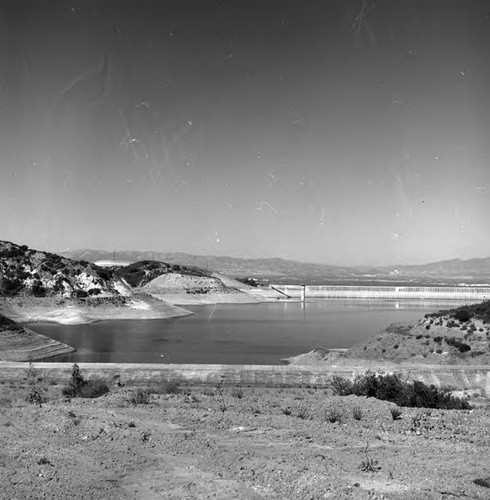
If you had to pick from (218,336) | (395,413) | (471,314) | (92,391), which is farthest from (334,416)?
(218,336)

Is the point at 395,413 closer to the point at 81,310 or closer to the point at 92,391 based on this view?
the point at 92,391

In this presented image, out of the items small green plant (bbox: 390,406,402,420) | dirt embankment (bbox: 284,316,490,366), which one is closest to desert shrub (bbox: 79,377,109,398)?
small green plant (bbox: 390,406,402,420)

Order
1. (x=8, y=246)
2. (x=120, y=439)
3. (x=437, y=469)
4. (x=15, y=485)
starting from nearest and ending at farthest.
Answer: (x=15, y=485), (x=437, y=469), (x=120, y=439), (x=8, y=246)

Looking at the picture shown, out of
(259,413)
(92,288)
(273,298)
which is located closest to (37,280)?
(92,288)

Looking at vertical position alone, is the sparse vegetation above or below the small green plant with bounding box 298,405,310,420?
above

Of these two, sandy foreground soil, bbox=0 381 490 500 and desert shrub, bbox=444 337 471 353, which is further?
desert shrub, bbox=444 337 471 353

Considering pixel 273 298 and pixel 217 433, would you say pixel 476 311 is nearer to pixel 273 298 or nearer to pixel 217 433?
pixel 217 433

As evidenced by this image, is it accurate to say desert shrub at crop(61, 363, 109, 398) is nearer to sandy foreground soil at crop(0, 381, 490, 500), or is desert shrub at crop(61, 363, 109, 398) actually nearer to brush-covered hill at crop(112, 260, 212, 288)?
sandy foreground soil at crop(0, 381, 490, 500)

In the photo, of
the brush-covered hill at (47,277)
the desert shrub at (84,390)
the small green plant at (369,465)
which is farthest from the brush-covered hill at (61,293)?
the small green plant at (369,465)
